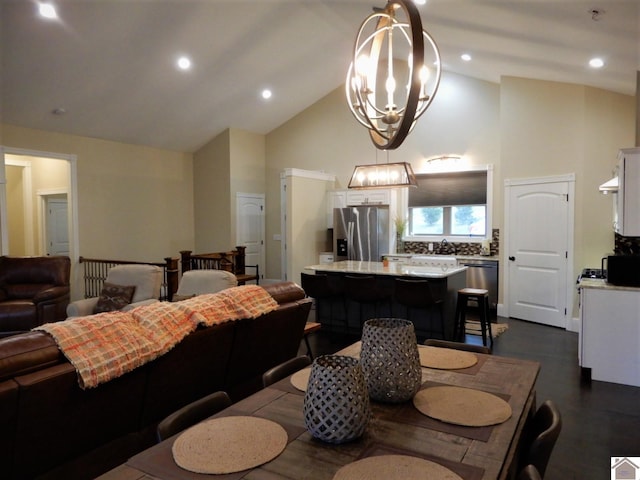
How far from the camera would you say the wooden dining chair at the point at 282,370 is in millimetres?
1913

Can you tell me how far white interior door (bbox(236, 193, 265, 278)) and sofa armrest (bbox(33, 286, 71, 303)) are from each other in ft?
12.0

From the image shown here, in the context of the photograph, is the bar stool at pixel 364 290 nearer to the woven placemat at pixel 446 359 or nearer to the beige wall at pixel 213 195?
the woven placemat at pixel 446 359

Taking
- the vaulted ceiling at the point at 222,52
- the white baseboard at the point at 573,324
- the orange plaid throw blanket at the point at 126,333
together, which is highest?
the vaulted ceiling at the point at 222,52

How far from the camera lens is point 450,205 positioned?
7672 mm

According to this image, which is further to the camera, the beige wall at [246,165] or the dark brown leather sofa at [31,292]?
the beige wall at [246,165]

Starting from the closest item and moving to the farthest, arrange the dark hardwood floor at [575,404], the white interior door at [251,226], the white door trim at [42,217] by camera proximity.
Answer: the dark hardwood floor at [575,404] → the white door trim at [42,217] → the white interior door at [251,226]

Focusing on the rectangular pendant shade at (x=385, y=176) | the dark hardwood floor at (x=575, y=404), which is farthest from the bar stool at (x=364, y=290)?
the rectangular pendant shade at (x=385, y=176)

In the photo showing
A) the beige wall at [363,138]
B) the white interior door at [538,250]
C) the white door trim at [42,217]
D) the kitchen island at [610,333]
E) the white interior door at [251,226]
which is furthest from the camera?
the white interior door at [251,226]

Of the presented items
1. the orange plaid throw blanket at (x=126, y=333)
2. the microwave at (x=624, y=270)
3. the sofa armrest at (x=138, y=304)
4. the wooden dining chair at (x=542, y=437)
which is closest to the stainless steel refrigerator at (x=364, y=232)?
the sofa armrest at (x=138, y=304)

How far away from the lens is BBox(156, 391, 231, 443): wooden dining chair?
1447mm

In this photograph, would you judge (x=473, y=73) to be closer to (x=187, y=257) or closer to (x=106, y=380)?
(x=187, y=257)

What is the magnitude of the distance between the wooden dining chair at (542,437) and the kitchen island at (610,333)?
119 inches

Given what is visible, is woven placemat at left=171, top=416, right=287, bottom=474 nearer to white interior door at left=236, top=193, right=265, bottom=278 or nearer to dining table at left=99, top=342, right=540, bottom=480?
dining table at left=99, top=342, right=540, bottom=480

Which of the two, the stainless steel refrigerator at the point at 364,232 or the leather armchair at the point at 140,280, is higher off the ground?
the stainless steel refrigerator at the point at 364,232
